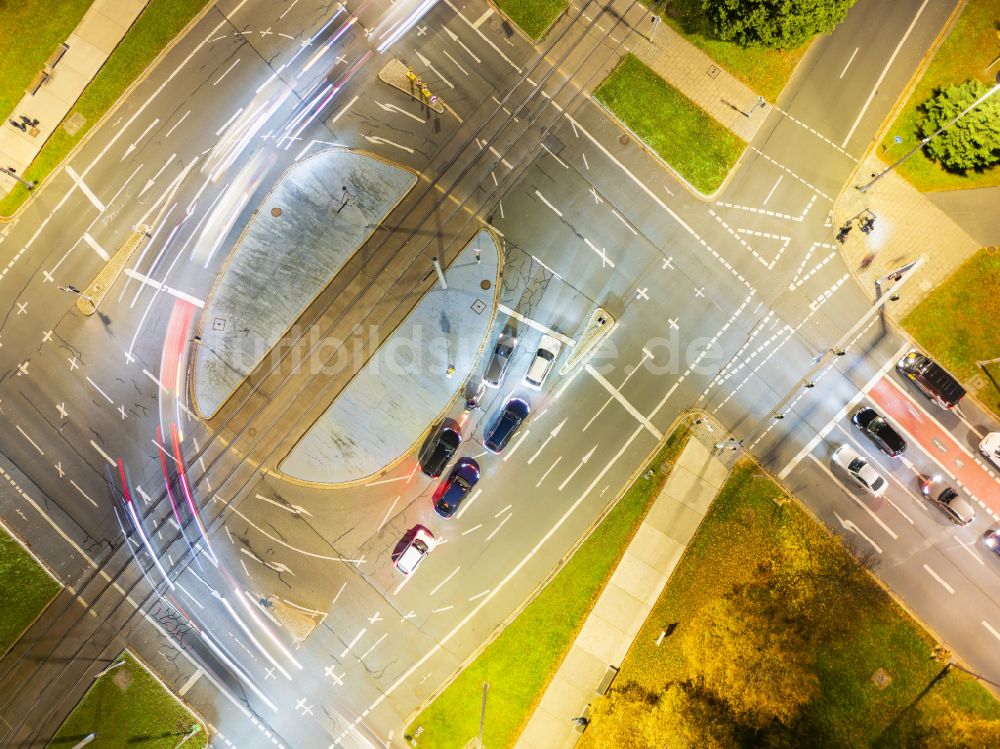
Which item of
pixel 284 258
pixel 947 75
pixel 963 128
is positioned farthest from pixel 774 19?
pixel 284 258

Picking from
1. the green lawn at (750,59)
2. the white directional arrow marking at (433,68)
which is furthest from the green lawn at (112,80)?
the green lawn at (750,59)

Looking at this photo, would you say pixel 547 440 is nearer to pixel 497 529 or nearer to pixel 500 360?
pixel 500 360

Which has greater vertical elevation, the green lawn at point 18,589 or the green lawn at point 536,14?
the green lawn at point 536,14

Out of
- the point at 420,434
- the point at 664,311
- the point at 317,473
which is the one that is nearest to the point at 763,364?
the point at 664,311

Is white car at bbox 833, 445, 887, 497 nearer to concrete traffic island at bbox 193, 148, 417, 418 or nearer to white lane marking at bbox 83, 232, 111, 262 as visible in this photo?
concrete traffic island at bbox 193, 148, 417, 418

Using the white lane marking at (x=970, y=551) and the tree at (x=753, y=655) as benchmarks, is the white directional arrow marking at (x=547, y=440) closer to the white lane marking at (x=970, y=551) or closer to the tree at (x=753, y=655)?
the tree at (x=753, y=655)
